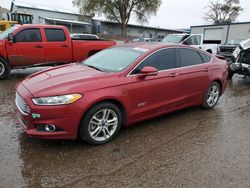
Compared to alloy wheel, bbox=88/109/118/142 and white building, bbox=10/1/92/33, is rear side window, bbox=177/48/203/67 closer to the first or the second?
alloy wheel, bbox=88/109/118/142

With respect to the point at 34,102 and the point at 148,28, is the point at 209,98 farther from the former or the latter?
the point at 148,28

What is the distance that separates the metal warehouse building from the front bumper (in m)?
28.9

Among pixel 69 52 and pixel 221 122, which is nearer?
pixel 221 122

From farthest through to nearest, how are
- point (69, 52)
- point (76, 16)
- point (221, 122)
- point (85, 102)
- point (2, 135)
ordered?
point (76, 16) < point (69, 52) < point (221, 122) < point (2, 135) < point (85, 102)

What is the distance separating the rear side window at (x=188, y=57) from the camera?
5.16 metres

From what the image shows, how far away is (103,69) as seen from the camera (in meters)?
4.46

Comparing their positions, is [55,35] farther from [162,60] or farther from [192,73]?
[192,73]

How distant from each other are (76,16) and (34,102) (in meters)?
52.0

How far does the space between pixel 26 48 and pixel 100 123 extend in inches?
232

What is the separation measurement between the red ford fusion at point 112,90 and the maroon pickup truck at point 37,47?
4468 mm

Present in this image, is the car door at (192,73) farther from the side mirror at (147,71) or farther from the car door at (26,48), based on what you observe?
the car door at (26,48)

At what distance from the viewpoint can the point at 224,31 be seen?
3316 cm

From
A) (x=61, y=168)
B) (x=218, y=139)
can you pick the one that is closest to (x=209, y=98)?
(x=218, y=139)

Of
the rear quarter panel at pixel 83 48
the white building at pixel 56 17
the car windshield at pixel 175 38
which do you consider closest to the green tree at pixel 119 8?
the white building at pixel 56 17
